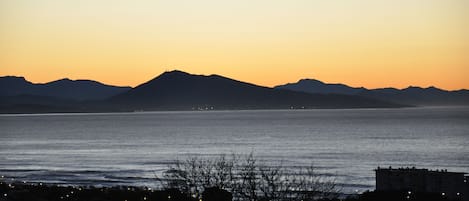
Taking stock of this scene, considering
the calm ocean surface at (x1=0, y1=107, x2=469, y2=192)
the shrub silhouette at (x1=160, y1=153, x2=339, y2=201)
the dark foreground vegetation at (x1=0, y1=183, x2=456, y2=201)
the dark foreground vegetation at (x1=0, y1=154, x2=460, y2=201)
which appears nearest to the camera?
the shrub silhouette at (x1=160, y1=153, x2=339, y2=201)

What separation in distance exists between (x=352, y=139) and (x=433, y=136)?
13.4 meters

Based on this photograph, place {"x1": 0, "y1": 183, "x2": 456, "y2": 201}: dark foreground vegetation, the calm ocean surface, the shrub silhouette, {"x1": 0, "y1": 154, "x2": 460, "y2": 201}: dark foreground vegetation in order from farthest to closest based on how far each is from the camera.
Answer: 1. the calm ocean surface
2. {"x1": 0, "y1": 183, "x2": 456, "y2": 201}: dark foreground vegetation
3. {"x1": 0, "y1": 154, "x2": 460, "y2": 201}: dark foreground vegetation
4. the shrub silhouette

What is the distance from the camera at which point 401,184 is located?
114 feet

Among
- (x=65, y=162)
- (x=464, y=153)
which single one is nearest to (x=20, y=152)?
(x=65, y=162)

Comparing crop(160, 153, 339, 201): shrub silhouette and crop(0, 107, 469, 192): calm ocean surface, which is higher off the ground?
crop(160, 153, 339, 201): shrub silhouette

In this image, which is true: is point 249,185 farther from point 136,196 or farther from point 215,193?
point 136,196

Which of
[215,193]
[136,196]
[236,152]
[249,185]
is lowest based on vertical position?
[236,152]

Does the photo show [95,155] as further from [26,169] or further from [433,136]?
[433,136]

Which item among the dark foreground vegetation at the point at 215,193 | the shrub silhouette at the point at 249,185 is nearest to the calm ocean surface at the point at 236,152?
the shrub silhouette at the point at 249,185

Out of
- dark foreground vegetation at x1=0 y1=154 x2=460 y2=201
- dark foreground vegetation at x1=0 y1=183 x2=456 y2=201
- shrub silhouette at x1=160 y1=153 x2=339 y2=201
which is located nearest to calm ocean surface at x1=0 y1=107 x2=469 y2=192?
shrub silhouette at x1=160 y1=153 x2=339 y2=201

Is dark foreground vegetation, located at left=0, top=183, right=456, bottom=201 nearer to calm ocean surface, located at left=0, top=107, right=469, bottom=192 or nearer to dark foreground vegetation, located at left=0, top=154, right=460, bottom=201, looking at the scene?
dark foreground vegetation, located at left=0, top=154, right=460, bottom=201

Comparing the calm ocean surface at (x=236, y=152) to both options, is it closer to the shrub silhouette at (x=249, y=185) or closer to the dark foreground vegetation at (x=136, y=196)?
the shrub silhouette at (x=249, y=185)

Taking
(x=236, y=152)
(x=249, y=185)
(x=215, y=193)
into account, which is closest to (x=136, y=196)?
(x=215, y=193)

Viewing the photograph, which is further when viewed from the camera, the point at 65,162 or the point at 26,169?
the point at 65,162
